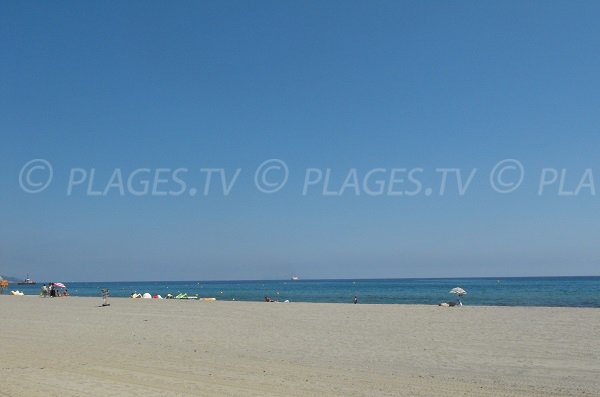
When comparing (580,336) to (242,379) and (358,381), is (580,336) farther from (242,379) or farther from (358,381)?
(242,379)

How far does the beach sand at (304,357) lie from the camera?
8.86m

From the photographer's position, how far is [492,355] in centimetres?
1263

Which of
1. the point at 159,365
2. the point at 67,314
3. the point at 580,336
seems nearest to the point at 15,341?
the point at 159,365

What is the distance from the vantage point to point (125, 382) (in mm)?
9156

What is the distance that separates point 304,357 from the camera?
41.0ft

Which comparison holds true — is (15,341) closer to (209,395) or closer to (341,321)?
(209,395)

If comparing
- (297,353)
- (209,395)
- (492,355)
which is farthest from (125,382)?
(492,355)

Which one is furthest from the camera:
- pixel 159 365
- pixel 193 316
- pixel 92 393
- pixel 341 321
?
pixel 193 316

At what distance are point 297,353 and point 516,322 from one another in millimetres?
11310

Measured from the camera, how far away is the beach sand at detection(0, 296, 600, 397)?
8859mm

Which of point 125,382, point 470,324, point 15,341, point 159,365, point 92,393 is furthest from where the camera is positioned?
A: point 470,324

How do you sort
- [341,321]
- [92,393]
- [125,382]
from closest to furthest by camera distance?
1. [92,393]
2. [125,382]
3. [341,321]

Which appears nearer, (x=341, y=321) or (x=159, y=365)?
(x=159, y=365)

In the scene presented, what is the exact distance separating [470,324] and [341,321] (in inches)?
207
